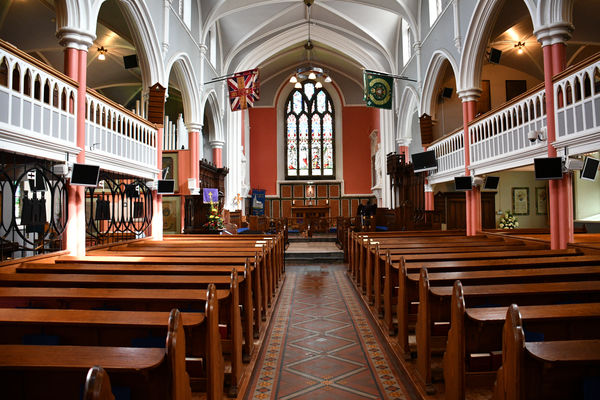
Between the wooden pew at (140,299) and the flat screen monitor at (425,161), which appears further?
the flat screen monitor at (425,161)

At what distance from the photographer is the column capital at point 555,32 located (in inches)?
237

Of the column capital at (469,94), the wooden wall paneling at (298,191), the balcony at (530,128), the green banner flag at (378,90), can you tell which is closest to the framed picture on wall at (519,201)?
the balcony at (530,128)

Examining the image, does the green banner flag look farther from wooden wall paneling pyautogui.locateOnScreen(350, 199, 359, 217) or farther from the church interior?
wooden wall paneling pyautogui.locateOnScreen(350, 199, 359, 217)

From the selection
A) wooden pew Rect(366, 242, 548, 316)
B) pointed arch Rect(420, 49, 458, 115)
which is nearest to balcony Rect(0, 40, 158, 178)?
wooden pew Rect(366, 242, 548, 316)

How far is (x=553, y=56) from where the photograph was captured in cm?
609

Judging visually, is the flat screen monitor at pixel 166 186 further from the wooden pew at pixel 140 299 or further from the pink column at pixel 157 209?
the wooden pew at pixel 140 299

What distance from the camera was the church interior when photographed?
2.18 meters

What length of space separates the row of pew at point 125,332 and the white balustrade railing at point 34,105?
171 cm

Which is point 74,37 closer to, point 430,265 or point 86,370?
point 86,370

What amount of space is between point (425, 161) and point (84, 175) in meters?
9.11

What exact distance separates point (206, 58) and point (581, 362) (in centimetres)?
1339

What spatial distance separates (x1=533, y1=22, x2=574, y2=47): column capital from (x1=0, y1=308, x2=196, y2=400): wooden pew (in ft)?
23.8

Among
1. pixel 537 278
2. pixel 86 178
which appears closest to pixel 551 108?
pixel 537 278

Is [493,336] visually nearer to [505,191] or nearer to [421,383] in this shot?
[421,383]
